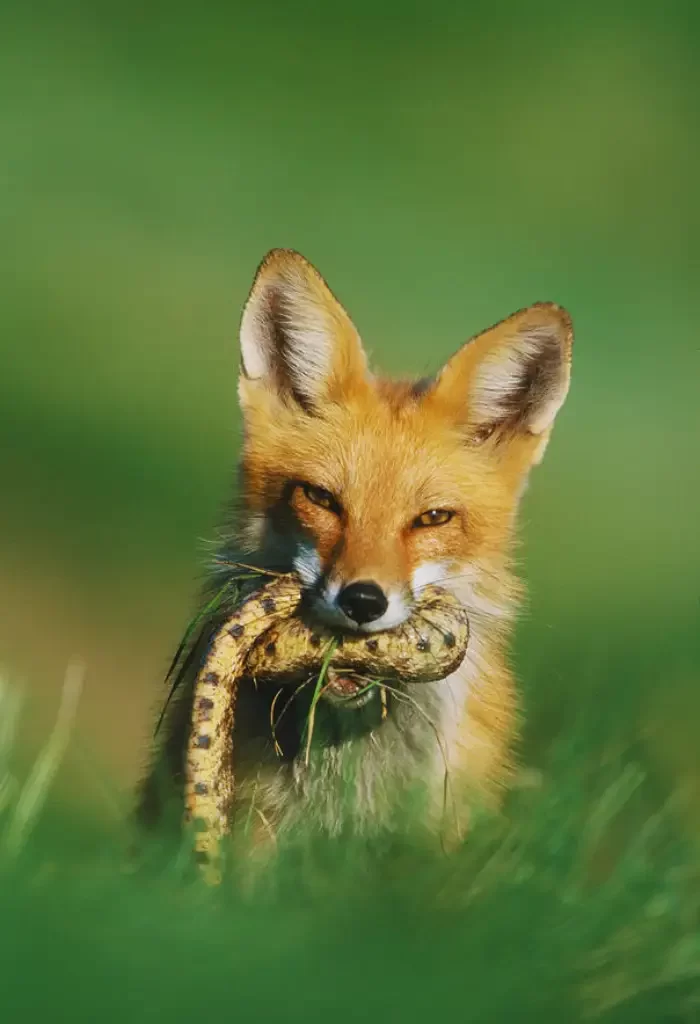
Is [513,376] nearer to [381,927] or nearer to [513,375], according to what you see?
[513,375]

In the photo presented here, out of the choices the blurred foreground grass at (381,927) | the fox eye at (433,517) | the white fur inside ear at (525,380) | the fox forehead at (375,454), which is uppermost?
the white fur inside ear at (525,380)

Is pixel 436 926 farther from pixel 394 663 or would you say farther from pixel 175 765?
pixel 175 765

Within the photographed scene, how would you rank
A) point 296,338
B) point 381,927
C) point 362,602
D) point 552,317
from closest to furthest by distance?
point 381,927 < point 362,602 < point 552,317 < point 296,338

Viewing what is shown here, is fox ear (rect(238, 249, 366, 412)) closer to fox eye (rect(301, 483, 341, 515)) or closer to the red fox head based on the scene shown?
the red fox head

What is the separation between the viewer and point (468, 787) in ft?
8.71

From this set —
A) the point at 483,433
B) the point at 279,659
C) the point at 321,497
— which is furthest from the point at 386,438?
the point at 279,659

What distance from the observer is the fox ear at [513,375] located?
2861 millimetres

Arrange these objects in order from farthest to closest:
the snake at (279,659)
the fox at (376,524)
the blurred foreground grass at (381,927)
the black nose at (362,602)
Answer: the fox at (376,524)
the black nose at (362,602)
the snake at (279,659)
the blurred foreground grass at (381,927)

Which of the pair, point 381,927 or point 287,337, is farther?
point 287,337

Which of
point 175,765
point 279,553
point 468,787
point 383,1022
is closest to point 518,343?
point 279,553

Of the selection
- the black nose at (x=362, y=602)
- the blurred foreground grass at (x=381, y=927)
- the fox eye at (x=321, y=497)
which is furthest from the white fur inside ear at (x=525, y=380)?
the blurred foreground grass at (x=381, y=927)

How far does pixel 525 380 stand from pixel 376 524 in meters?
0.62

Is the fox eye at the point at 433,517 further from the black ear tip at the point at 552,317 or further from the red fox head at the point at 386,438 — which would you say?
the black ear tip at the point at 552,317

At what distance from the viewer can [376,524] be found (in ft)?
8.47
